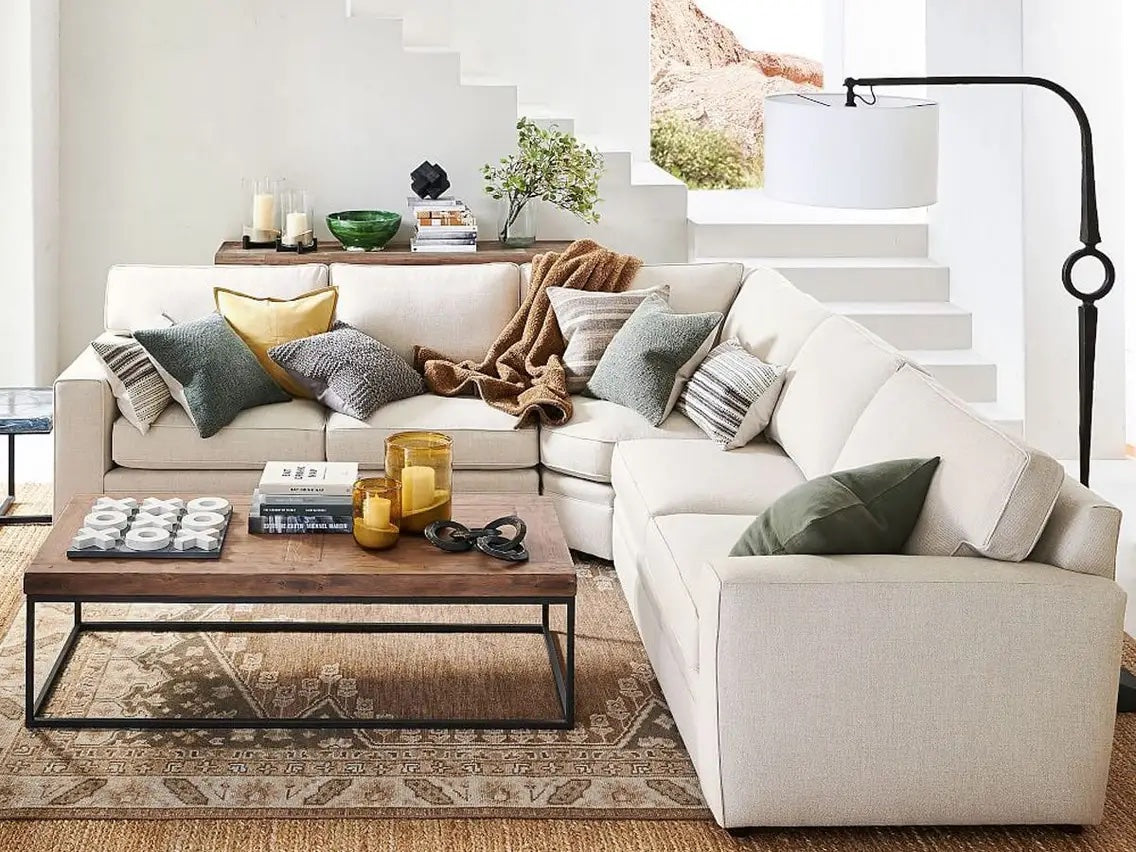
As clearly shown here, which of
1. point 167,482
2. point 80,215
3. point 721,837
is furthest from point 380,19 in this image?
point 721,837

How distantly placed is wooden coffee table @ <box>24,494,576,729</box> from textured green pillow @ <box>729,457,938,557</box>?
0.52 meters

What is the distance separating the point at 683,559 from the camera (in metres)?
3.37

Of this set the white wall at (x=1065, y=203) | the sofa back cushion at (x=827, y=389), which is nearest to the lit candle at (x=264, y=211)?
the sofa back cushion at (x=827, y=389)

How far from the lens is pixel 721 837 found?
2.95m

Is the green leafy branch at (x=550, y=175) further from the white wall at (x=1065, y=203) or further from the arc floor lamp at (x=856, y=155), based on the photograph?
the arc floor lamp at (x=856, y=155)

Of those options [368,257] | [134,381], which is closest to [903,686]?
[134,381]

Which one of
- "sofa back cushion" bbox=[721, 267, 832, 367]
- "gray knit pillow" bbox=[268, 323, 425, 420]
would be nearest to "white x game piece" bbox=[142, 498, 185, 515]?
"gray knit pillow" bbox=[268, 323, 425, 420]

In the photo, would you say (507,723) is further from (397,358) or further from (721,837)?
(397,358)

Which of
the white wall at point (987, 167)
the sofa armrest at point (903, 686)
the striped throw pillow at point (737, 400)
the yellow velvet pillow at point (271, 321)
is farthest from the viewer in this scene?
the white wall at point (987, 167)

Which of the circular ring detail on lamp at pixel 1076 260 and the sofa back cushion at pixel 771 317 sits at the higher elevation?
the circular ring detail on lamp at pixel 1076 260

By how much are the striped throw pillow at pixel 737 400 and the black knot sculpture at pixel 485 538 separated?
1.01 m

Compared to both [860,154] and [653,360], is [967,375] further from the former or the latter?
[860,154]

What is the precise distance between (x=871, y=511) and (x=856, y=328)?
1.34m

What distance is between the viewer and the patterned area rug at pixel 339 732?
308cm
